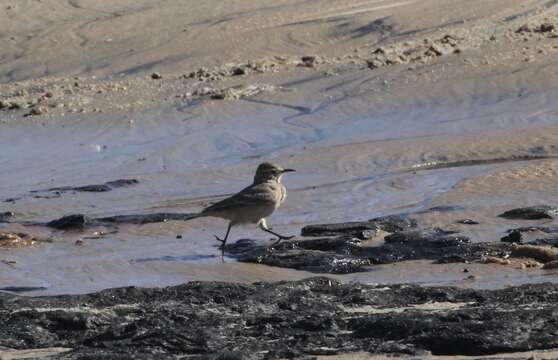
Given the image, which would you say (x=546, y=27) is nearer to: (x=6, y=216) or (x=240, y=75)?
(x=240, y=75)

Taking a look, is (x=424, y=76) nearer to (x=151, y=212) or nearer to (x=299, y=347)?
(x=151, y=212)

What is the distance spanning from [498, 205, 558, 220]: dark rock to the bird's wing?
6.18 ft

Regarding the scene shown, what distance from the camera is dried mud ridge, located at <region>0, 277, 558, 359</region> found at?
22.5ft

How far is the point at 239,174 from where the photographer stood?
14367mm

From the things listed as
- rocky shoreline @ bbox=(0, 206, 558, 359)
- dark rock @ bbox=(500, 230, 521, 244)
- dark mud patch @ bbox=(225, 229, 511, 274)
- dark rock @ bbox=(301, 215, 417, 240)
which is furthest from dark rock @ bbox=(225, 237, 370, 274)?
rocky shoreline @ bbox=(0, 206, 558, 359)

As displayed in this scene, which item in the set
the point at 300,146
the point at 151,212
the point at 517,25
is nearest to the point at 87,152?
the point at 300,146

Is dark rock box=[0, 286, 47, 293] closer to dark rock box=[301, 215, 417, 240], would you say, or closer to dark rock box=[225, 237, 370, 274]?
dark rock box=[225, 237, 370, 274]

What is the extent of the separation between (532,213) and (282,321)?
422 cm

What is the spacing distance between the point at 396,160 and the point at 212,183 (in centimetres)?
187

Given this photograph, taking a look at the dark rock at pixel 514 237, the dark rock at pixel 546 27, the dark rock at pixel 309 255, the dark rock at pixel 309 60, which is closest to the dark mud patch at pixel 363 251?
the dark rock at pixel 309 255

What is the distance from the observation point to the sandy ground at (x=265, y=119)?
1131cm

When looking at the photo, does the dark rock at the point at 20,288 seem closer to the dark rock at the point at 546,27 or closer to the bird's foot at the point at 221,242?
the bird's foot at the point at 221,242

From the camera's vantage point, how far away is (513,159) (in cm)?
1366

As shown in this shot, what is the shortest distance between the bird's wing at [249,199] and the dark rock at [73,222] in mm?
1319
